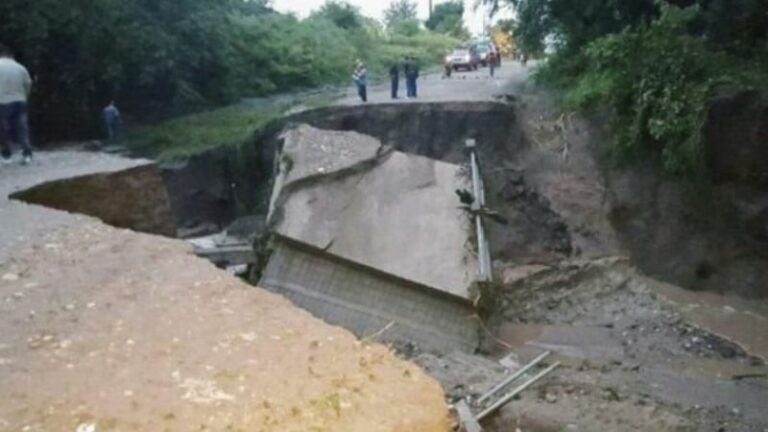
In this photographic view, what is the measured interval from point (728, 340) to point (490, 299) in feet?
13.1

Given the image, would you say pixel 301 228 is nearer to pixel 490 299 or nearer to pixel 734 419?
pixel 490 299

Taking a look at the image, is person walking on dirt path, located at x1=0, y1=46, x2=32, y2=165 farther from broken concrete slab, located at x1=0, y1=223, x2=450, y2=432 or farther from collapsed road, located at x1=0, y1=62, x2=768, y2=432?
broken concrete slab, located at x1=0, y1=223, x2=450, y2=432

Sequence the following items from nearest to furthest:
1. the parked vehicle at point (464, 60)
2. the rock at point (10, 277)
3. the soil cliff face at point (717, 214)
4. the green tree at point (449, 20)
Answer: the rock at point (10, 277), the soil cliff face at point (717, 214), the parked vehicle at point (464, 60), the green tree at point (449, 20)

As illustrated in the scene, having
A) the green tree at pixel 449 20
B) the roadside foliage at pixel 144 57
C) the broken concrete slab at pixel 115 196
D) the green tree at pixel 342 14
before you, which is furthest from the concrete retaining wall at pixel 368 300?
the green tree at pixel 449 20

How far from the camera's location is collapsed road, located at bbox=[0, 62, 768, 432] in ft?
13.5

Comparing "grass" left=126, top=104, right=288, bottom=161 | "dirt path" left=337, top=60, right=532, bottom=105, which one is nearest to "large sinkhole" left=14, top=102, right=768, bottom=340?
"grass" left=126, top=104, right=288, bottom=161

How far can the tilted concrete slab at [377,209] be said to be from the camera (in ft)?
33.0

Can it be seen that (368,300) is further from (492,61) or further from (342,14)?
(342,14)

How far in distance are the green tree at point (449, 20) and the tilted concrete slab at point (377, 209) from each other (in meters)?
44.5

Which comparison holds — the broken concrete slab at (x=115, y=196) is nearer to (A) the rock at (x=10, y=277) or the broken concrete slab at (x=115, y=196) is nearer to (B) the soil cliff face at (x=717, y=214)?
(A) the rock at (x=10, y=277)

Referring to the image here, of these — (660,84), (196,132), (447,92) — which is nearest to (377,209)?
(660,84)

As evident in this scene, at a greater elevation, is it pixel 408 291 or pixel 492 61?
pixel 492 61

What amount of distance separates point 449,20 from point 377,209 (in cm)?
4967

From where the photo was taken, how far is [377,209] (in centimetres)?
1098
